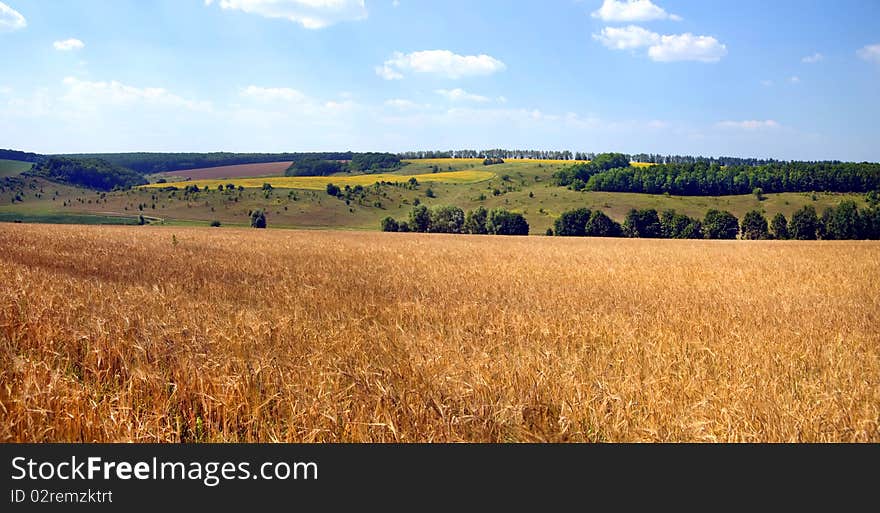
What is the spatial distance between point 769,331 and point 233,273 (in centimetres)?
1078

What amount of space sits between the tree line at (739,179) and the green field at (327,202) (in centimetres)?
700

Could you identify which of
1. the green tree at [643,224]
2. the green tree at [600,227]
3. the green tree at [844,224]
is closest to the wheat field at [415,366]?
the green tree at [600,227]

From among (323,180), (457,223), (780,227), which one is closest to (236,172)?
(323,180)

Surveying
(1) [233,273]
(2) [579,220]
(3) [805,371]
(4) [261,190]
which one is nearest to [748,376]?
(3) [805,371]

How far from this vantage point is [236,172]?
506ft

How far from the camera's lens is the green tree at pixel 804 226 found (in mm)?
89375

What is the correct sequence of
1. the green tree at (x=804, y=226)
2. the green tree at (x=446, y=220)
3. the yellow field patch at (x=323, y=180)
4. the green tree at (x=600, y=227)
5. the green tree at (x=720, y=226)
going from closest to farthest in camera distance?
the green tree at (x=804, y=226) → the green tree at (x=720, y=226) → the green tree at (x=600, y=227) → the green tree at (x=446, y=220) → the yellow field patch at (x=323, y=180)

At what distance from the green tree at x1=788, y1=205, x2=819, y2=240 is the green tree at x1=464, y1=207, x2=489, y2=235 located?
5125cm

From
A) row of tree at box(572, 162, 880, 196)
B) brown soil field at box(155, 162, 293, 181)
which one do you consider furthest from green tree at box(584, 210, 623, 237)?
brown soil field at box(155, 162, 293, 181)

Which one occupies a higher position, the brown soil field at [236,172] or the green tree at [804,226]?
the brown soil field at [236,172]

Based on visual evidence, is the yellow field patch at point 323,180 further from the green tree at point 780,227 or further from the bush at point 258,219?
the green tree at point 780,227

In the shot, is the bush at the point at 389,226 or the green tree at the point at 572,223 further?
the green tree at the point at 572,223

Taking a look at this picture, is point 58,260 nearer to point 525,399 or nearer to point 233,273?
point 233,273

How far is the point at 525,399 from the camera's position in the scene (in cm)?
468
